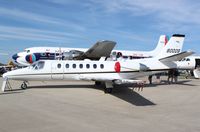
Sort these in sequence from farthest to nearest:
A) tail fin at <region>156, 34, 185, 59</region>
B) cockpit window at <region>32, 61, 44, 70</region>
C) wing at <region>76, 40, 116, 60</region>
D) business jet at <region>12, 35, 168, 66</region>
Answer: business jet at <region>12, 35, 168, 66</region>, wing at <region>76, 40, 116, 60</region>, tail fin at <region>156, 34, 185, 59</region>, cockpit window at <region>32, 61, 44, 70</region>

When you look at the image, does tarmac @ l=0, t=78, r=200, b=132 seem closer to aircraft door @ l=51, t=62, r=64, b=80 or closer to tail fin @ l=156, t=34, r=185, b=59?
aircraft door @ l=51, t=62, r=64, b=80

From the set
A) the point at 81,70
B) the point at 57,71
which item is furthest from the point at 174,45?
the point at 57,71

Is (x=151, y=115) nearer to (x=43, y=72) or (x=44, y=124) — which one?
(x=44, y=124)

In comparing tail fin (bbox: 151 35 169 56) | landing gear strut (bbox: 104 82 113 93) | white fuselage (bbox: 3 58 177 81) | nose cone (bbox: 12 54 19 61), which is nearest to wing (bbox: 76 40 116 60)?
nose cone (bbox: 12 54 19 61)

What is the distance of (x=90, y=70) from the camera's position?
772 inches

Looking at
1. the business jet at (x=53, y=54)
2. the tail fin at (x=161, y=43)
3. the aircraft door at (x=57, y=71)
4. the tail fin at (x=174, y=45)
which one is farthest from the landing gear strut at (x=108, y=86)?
the tail fin at (x=161, y=43)

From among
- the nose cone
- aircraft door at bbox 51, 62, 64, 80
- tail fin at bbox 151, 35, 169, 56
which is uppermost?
tail fin at bbox 151, 35, 169, 56

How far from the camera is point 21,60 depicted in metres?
32.7

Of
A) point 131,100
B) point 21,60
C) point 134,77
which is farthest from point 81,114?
point 21,60

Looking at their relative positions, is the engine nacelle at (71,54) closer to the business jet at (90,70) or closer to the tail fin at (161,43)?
the business jet at (90,70)

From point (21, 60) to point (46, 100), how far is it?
2039 centimetres

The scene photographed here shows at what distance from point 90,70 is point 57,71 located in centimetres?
252

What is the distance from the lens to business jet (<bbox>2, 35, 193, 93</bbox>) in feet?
60.4

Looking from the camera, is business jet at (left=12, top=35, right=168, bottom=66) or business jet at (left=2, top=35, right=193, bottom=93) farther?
business jet at (left=12, top=35, right=168, bottom=66)
